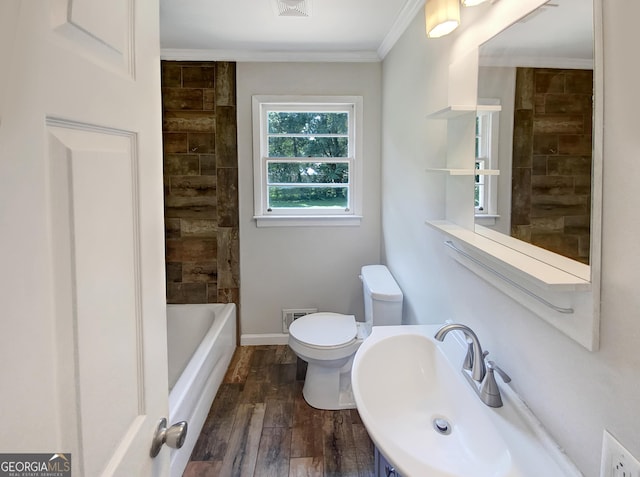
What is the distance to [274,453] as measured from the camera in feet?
6.59

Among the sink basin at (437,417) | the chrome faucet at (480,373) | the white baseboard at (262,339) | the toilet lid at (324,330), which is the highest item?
the chrome faucet at (480,373)

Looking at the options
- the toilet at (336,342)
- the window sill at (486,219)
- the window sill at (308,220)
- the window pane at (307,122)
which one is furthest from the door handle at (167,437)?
the window pane at (307,122)

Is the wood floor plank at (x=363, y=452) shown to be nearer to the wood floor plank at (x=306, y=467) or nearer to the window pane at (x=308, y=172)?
the wood floor plank at (x=306, y=467)

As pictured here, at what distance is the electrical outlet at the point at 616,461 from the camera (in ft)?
2.36

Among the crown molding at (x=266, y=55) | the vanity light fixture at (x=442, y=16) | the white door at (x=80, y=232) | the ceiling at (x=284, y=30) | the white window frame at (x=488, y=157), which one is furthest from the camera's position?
the crown molding at (x=266, y=55)

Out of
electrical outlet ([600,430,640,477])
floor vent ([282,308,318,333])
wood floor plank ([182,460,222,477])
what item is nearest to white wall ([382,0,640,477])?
electrical outlet ([600,430,640,477])

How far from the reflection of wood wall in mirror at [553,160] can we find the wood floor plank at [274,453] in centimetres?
155

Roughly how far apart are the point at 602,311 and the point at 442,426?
639 mm

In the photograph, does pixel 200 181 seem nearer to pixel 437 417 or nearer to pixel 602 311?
pixel 437 417

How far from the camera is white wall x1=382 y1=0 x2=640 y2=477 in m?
0.73

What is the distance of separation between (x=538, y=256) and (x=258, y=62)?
2.62m

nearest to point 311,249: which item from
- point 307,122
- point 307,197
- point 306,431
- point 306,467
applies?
point 307,197

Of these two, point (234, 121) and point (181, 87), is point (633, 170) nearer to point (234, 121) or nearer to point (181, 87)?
point (234, 121)

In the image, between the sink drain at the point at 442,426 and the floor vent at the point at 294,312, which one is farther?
the floor vent at the point at 294,312
